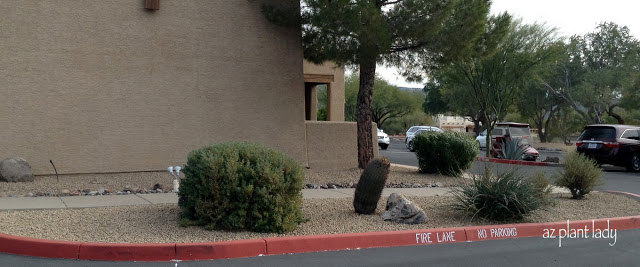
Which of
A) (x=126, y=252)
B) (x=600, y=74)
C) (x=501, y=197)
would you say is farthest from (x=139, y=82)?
(x=600, y=74)

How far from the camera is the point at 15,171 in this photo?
12.6 metres

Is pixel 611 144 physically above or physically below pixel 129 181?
above

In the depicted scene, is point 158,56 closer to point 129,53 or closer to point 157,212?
point 129,53

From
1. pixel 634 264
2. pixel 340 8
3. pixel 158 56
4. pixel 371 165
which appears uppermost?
pixel 340 8

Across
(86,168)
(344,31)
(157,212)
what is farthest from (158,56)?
(157,212)

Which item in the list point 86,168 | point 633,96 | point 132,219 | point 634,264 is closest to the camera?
point 634,264

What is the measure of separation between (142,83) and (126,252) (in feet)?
26.9

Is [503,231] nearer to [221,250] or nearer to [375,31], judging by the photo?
[221,250]

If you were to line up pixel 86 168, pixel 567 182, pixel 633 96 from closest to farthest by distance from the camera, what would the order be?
pixel 567 182 → pixel 86 168 → pixel 633 96

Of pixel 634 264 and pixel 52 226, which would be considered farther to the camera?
pixel 52 226

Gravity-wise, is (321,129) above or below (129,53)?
below

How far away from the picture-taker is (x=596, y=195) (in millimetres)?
13102

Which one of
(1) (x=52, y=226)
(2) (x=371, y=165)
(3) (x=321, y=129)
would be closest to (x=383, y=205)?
(2) (x=371, y=165)

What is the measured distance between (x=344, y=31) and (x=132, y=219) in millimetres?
7500
